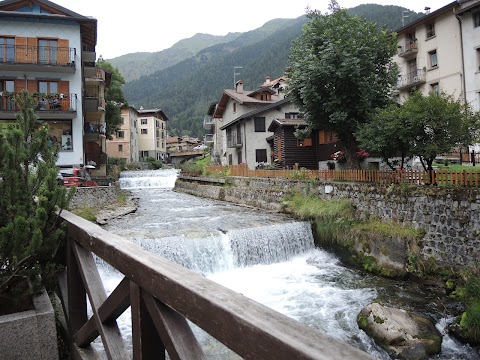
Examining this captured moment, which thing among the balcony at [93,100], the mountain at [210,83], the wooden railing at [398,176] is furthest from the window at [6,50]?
the mountain at [210,83]

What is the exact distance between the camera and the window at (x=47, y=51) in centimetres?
2470

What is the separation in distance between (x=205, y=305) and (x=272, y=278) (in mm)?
11038

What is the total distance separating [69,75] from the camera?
83.9 ft

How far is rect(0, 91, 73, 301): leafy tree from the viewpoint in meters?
3.11

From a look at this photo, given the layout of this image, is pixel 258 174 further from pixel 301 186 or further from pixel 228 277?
pixel 228 277

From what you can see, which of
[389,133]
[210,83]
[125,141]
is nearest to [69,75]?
[389,133]

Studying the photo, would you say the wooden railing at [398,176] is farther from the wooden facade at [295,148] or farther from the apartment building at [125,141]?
the apartment building at [125,141]

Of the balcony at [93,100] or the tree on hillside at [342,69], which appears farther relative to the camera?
the balcony at [93,100]

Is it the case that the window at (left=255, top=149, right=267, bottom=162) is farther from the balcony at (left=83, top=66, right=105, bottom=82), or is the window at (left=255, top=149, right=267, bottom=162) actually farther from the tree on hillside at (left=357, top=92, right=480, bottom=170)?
the tree on hillside at (left=357, top=92, right=480, bottom=170)

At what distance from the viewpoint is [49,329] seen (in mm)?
3332

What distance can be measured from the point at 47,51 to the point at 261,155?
839 inches

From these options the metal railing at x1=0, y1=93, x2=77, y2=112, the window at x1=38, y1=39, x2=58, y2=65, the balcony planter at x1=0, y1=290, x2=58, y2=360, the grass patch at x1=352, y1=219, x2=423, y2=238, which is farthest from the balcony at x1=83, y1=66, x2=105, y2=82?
the balcony planter at x1=0, y1=290, x2=58, y2=360

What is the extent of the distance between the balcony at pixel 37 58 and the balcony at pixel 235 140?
60.4 feet

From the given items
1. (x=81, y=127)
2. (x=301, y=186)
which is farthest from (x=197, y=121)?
(x=301, y=186)
